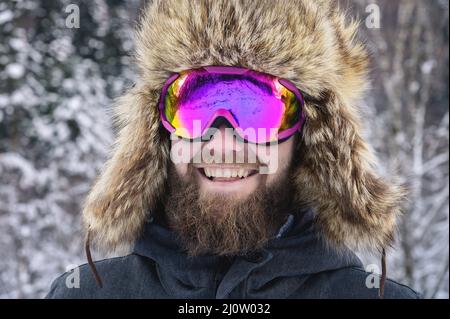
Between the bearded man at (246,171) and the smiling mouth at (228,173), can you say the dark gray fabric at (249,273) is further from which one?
the smiling mouth at (228,173)

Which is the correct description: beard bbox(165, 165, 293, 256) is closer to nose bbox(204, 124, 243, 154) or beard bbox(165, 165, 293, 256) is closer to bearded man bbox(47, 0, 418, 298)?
bearded man bbox(47, 0, 418, 298)

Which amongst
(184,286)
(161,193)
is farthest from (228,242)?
(161,193)

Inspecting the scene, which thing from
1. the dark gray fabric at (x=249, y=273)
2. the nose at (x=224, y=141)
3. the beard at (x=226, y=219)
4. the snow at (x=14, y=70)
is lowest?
the dark gray fabric at (x=249, y=273)

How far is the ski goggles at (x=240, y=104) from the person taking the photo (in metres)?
2.07

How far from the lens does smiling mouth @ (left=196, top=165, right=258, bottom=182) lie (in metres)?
2.05


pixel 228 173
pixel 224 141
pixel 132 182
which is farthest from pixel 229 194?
pixel 132 182

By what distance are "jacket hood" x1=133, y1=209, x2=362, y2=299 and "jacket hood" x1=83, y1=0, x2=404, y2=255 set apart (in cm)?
8

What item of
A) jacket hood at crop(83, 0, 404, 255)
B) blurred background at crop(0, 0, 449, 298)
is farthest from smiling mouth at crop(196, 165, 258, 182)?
blurred background at crop(0, 0, 449, 298)

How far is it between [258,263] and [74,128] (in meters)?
6.89

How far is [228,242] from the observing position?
6.80 feet

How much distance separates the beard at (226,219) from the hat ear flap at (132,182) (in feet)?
0.64

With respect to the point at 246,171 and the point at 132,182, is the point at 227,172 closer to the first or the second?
the point at 246,171

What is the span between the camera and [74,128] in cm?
828

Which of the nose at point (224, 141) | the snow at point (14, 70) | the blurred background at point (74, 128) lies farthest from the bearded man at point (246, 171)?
the snow at point (14, 70)
